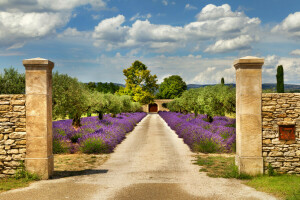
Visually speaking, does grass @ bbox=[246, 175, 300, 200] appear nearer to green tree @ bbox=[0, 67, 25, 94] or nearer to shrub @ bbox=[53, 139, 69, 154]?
shrub @ bbox=[53, 139, 69, 154]

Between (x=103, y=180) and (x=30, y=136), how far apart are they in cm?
276

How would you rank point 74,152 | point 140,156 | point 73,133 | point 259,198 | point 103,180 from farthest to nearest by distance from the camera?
point 73,133 < point 74,152 < point 140,156 < point 103,180 < point 259,198

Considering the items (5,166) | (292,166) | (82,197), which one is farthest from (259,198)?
(5,166)

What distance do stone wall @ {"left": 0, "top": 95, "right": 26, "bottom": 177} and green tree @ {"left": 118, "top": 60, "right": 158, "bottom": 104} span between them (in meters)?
46.9

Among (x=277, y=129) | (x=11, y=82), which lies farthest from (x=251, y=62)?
(x=11, y=82)

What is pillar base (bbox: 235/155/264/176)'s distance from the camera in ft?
27.2

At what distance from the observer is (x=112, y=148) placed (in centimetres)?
1370

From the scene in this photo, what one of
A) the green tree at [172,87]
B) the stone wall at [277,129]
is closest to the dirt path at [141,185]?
the stone wall at [277,129]

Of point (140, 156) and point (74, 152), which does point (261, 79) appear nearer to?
point (140, 156)

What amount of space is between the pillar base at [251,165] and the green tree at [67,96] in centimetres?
1011

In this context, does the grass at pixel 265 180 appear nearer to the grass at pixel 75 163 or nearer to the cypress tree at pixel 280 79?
the grass at pixel 75 163

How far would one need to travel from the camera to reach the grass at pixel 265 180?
6793 mm

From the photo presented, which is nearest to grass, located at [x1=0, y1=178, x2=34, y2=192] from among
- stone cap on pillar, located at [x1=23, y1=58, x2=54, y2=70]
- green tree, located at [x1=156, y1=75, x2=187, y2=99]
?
stone cap on pillar, located at [x1=23, y1=58, x2=54, y2=70]

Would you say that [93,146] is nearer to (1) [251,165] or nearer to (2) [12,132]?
(2) [12,132]
